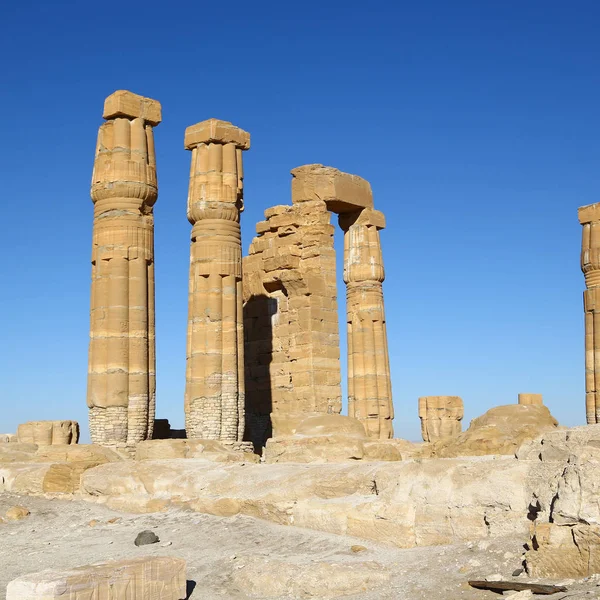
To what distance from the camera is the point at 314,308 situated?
23.8m

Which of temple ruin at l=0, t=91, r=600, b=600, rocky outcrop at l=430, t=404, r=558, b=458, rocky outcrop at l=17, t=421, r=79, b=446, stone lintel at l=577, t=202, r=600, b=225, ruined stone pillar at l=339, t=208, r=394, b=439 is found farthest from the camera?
stone lintel at l=577, t=202, r=600, b=225

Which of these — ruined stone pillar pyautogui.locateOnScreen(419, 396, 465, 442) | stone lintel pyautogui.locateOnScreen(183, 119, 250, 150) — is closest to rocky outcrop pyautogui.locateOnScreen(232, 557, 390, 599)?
stone lintel pyautogui.locateOnScreen(183, 119, 250, 150)

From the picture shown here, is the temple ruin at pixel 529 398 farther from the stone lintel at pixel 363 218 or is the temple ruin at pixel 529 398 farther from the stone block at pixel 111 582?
the stone block at pixel 111 582

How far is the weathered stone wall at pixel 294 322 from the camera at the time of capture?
23.6m

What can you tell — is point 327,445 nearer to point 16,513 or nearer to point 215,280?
point 16,513

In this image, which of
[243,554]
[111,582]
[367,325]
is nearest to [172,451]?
[243,554]

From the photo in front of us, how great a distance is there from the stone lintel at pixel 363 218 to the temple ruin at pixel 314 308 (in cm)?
3

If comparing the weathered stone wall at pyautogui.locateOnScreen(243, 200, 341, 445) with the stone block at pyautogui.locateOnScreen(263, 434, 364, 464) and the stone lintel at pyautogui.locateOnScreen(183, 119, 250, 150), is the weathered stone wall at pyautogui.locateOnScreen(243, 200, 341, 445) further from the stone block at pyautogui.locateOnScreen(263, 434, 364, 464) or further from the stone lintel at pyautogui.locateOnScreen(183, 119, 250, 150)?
the stone block at pyautogui.locateOnScreen(263, 434, 364, 464)

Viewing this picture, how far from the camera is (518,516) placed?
8.65 metres

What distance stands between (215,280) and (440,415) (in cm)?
1102

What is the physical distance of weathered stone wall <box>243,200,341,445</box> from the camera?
77.6 feet

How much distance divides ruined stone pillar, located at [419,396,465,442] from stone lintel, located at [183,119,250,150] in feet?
38.1

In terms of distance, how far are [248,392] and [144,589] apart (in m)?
17.7

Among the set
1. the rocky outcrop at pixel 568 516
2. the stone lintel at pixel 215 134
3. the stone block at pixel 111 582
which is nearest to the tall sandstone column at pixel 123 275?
the stone lintel at pixel 215 134
